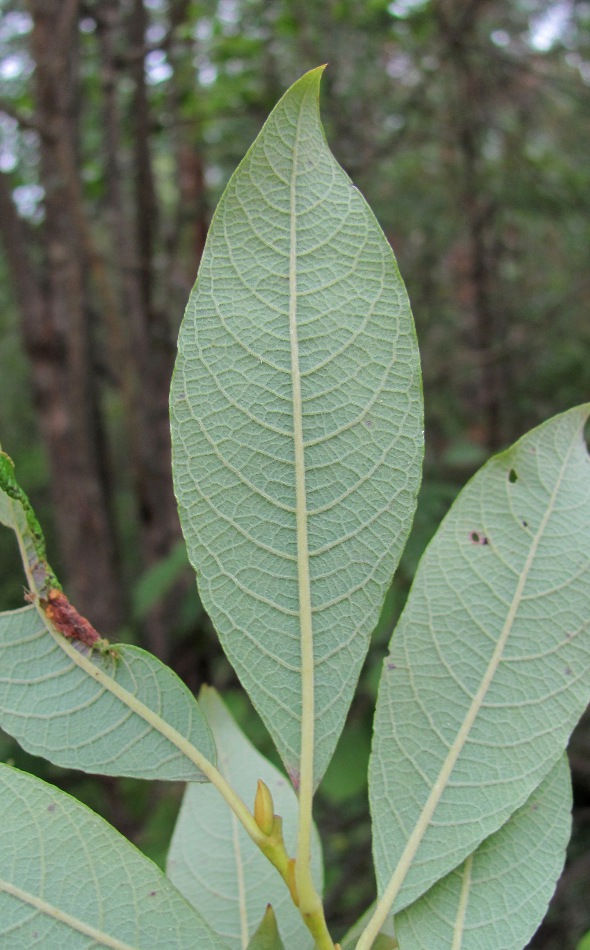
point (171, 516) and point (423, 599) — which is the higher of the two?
point (423, 599)

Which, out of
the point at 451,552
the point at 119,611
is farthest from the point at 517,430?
the point at 451,552

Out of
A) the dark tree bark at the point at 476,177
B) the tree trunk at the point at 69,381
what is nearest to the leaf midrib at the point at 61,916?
the tree trunk at the point at 69,381

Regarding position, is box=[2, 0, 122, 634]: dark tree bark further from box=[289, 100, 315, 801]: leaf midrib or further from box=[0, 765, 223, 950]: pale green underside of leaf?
box=[0, 765, 223, 950]: pale green underside of leaf

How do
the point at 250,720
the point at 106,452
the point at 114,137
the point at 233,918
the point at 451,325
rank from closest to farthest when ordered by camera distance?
1. the point at 233,918
2. the point at 250,720
3. the point at 114,137
4. the point at 106,452
5. the point at 451,325

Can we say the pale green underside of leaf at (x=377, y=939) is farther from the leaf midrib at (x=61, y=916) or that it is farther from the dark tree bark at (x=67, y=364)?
the dark tree bark at (x=67, y=364)

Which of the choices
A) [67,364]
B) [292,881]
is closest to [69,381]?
[67,364]

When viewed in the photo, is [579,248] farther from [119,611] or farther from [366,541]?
[366,541]

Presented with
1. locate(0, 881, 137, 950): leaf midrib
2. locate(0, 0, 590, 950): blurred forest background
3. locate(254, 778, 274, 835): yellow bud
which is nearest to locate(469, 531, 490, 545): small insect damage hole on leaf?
locate(254, 778, 274, 835): yellow bud
